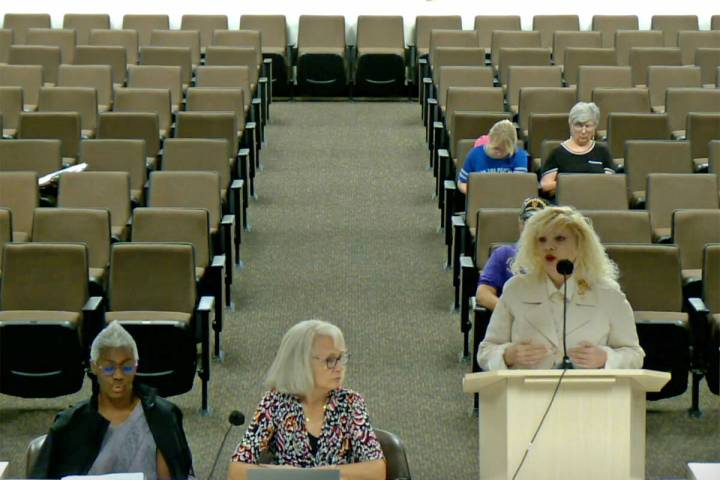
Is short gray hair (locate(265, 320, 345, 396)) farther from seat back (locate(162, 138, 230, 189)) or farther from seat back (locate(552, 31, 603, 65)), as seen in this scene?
seat back (locate(552, 31, 603, 65))

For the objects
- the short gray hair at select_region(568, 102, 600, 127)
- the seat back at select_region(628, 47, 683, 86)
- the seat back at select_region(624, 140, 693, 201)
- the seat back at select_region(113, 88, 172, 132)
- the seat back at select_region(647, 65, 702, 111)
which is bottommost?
the seat back at select_region(624, 140, 693, 201)

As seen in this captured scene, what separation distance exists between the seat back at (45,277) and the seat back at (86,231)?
1.58 feet

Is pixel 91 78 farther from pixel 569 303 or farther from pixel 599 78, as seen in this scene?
pixel 569 303

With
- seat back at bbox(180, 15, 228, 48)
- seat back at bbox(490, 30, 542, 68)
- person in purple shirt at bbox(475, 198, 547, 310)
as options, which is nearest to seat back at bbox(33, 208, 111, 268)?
person in purple shirt at bbox(475, 198, 547, 310)

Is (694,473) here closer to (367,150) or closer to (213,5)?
(367,150)

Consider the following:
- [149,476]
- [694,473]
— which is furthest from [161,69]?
[694,473]

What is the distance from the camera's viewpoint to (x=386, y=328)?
606 centimetres

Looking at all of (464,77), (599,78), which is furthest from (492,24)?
(599,78)

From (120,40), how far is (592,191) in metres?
5.37

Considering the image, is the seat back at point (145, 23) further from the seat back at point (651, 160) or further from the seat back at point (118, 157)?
the seat back at point (651, 160)

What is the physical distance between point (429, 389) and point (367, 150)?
3996mm

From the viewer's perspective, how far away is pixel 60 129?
752 cm

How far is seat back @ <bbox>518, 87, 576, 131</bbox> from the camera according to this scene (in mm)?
8156

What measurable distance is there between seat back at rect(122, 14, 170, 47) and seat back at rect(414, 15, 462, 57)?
2.12 m
